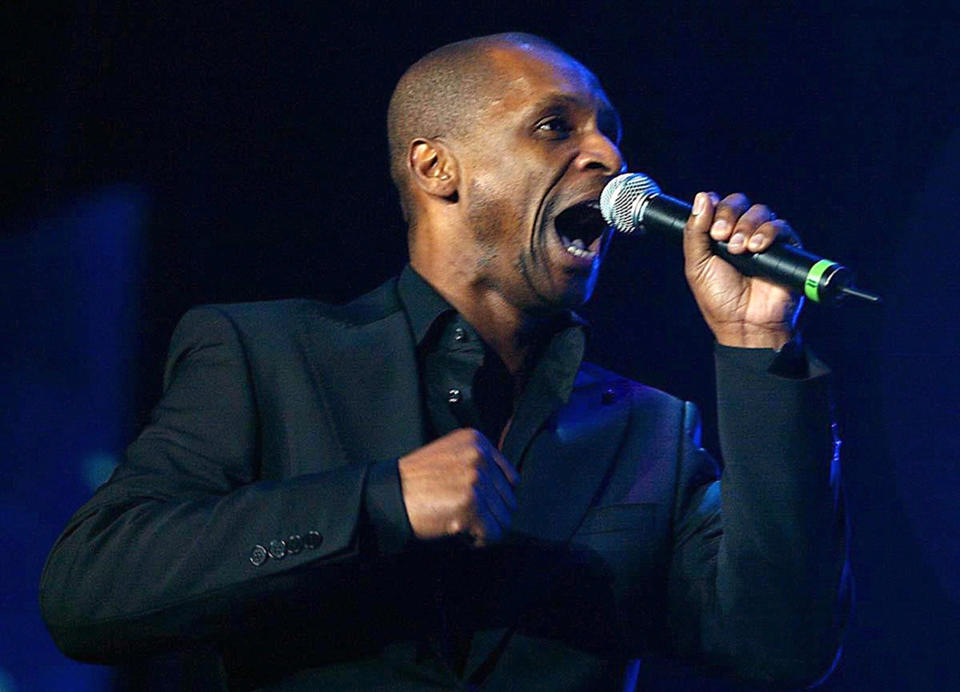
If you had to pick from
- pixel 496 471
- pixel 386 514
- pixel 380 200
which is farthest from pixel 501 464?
pixel 380 200

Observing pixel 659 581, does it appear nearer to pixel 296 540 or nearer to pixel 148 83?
pixel 296 540

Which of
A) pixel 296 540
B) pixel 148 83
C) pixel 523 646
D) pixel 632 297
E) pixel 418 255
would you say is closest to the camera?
pixel 296 540

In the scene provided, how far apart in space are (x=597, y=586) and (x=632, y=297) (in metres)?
1.30

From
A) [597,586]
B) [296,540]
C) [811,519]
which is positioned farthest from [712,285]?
[296,540]

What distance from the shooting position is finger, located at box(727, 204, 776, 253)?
1528 millimetres

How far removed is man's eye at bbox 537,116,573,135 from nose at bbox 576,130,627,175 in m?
0.05

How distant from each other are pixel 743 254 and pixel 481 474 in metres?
0.46

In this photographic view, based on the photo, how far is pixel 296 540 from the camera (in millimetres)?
1485

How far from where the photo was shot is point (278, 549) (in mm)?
1486

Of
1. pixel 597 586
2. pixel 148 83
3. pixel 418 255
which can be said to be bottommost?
pixel 597 586

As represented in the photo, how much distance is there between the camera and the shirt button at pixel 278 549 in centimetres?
148

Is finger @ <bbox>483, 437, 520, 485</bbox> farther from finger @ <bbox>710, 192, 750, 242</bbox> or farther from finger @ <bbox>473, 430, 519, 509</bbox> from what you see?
finger @ <bbox>710, 192, 750, 242</bbox>

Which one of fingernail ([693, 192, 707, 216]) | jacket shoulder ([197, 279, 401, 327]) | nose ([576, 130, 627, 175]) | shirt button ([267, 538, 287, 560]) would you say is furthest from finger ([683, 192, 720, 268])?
shirt button ([267, 538, 287, 560])

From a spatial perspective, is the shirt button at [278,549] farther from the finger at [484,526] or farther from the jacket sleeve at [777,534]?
the jacket sleeve at [777,534]
